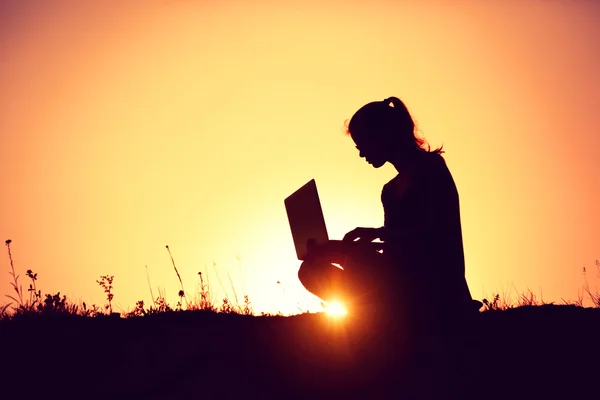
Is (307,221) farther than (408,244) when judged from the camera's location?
Yes

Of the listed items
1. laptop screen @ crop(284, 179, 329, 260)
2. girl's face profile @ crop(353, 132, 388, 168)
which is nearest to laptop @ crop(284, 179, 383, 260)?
laptop screen @ crop(284, 179, 329, 260)

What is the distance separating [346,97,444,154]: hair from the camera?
13.4ft

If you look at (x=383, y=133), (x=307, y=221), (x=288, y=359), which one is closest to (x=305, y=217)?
(x=307, y=221)

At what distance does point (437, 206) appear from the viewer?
146 inches

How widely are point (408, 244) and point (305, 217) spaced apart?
89 centimetres

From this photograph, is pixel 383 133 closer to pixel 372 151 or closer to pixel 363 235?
pixel 372 151

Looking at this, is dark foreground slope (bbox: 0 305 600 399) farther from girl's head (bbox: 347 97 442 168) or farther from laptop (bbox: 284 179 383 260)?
girl's head (bbox: 347 97 442 168)

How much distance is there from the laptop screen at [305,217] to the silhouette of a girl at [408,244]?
0.54 feet

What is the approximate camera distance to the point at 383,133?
408 cm

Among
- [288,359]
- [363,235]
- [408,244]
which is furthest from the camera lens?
[288,359]

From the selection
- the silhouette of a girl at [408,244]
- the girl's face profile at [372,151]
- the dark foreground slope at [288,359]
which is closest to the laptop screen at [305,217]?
the silhouette of a girl at [408,244]

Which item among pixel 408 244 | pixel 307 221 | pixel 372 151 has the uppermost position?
pixel 372 151

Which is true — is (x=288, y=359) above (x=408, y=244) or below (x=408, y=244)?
below

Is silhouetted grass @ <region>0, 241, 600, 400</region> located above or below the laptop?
below
